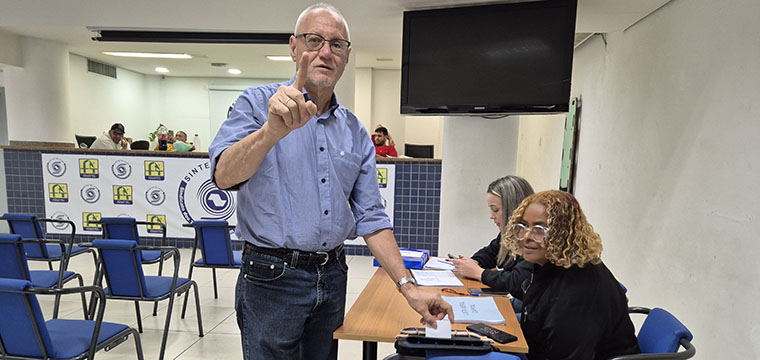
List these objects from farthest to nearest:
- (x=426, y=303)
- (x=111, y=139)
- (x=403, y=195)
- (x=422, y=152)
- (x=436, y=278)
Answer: (x=422, y=152)
(x=111, y=139)
(x=403, y=195)
(x=436, y=278)
(x=426, y=303)

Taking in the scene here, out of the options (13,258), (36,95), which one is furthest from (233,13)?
(36,95)

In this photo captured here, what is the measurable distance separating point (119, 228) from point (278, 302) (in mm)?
3012

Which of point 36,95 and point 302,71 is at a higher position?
point 36,95

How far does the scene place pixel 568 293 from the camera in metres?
1.55

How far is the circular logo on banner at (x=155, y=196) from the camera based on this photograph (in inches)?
218

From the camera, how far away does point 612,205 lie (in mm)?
3836

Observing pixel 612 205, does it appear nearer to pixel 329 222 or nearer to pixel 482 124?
pixel 482 124

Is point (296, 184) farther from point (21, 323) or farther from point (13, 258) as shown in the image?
point (13, 258)

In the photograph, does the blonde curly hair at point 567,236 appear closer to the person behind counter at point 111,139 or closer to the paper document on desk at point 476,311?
the paper document on desk at point 476,311

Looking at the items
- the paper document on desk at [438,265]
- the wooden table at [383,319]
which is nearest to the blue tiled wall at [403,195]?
the paper document on desk at [438,265]

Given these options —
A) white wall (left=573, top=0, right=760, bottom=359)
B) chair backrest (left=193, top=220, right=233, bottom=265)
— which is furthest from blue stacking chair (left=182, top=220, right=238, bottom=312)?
white wall (left=573, top=0, right=760, bottom=359)

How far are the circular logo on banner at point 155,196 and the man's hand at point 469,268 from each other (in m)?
4.45

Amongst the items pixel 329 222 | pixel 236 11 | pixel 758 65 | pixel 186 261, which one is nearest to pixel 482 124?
pixel 758 65

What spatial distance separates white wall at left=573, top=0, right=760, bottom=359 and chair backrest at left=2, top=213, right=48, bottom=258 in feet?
14.9
